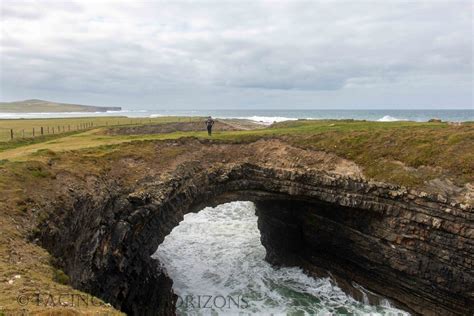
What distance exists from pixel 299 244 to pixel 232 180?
685 centimetres

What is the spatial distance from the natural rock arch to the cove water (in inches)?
54.6

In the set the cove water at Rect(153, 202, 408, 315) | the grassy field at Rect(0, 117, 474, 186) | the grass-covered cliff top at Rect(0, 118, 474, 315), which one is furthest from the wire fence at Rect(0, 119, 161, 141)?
the cove water at Rect(153, 202, 408, 315)

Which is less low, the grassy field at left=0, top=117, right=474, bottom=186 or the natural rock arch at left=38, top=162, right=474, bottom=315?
the grassy field at left=0, top=117, right=474, bottom=186

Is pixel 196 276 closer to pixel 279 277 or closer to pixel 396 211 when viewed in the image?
pixel 279 277

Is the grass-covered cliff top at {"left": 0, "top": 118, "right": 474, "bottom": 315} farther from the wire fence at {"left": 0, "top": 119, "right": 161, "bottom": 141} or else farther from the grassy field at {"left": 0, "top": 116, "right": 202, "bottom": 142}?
the grassy field at {"left": 0, "top": 116, "right": 202, "bottom": 142}

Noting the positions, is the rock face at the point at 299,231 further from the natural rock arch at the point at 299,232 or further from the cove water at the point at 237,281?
the cove water at the point at 237,281

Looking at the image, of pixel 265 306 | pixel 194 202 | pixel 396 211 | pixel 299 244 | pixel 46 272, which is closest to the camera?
pixel 46 272

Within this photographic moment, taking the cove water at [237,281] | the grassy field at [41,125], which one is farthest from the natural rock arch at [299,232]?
the grassy field at [41,125]

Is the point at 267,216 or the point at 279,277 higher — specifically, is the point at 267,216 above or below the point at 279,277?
above

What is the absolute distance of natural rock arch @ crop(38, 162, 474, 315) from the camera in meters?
14.6

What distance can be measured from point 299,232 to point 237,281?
212 inches

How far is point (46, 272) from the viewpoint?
30.5 feet

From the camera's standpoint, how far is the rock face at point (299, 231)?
1459 cm

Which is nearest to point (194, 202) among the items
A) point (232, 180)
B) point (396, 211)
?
point (232, 180)
